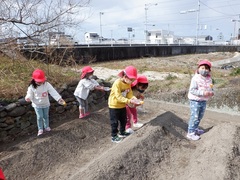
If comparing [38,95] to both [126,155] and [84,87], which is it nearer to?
[84,87]

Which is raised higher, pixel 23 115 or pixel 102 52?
pixel 102 52

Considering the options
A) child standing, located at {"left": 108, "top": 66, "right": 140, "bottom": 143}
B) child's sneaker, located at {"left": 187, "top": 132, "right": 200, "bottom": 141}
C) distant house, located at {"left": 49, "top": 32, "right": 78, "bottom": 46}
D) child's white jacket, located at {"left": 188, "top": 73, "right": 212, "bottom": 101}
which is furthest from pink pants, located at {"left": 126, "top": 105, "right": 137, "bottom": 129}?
Result: distant house, located at {"left": 49, "top": 32, "right": 78, "bottom": 46}

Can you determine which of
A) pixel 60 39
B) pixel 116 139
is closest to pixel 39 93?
pixel 116 139

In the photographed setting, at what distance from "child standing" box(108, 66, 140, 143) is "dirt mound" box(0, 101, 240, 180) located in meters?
0.36

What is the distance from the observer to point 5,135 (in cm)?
395

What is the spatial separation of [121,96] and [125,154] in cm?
A: 91

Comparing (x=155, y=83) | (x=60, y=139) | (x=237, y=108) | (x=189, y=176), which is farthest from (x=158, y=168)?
(x=155, y=83)

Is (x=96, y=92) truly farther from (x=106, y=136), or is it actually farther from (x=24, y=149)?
(x=24, y=149)

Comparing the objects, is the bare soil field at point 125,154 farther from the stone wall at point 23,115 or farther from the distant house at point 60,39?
the distant house at point 60,39

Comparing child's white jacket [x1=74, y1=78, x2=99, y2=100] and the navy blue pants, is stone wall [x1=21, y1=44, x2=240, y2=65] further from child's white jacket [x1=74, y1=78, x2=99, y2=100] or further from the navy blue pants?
the navy blue pants

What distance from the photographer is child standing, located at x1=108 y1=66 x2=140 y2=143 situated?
136 inches

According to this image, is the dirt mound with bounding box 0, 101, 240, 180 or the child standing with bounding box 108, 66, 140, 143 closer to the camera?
the dirt mound with bounding box 0, 101, 240, 180

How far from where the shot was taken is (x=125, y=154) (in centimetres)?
311

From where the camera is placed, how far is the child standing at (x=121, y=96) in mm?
3463
